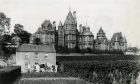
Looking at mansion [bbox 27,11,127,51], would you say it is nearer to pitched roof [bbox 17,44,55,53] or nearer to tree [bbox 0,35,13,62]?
tree [bbox 0,35,13,62]

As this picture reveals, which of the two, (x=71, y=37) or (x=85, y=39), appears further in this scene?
(x=85, y=39)

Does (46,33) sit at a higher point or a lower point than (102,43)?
higher

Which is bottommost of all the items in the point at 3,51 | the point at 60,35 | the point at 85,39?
the point at 3,51

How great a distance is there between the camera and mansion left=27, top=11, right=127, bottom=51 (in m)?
54.1

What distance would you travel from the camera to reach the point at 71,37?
55.1 metres

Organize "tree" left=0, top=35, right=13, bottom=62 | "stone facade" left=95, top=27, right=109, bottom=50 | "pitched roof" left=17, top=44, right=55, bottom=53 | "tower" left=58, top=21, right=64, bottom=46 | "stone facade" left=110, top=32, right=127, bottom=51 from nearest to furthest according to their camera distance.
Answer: "pitched roof" left=17, top=44, right=55, bottom=53
"tree" left=0, top=35, right=13, bottom=62
"tower" left=58, top=21, right=64, bottom=46
"stone facade" left=110, top=32, right=127, bottom=51
"stone facade" left=95, top=27, right=109, bottom=50

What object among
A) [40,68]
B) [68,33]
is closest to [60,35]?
[68,33]

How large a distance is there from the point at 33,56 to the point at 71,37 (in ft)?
67.3

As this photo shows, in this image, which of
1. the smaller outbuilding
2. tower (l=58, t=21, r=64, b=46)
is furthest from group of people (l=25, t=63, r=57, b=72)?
tower (l=58, t=21, r=64, b=46)

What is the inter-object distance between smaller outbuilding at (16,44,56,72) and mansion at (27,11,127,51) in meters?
16.7

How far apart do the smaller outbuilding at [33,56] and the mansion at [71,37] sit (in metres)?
16.7

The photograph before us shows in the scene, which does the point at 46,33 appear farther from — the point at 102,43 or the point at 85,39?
the point at 102,43

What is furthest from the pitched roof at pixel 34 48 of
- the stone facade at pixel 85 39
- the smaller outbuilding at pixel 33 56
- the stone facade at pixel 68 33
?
the stone facade at pixel 85 39

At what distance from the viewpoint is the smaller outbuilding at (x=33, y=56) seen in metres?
34.5
